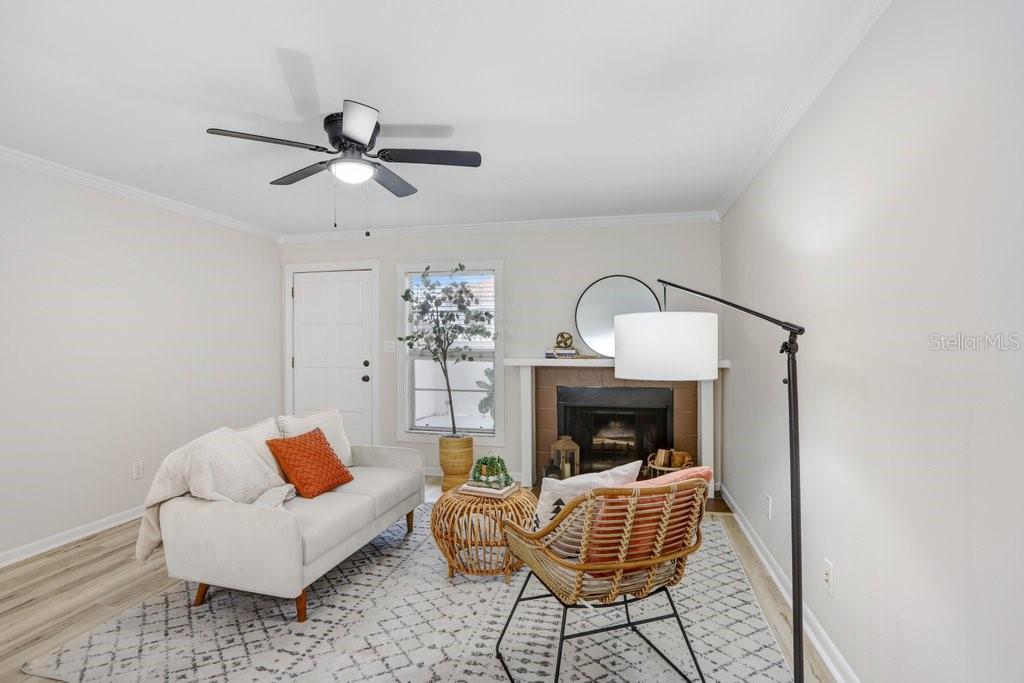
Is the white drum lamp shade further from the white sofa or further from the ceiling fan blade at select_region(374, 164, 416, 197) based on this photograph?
the white sofa

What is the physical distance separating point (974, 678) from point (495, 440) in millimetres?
3834

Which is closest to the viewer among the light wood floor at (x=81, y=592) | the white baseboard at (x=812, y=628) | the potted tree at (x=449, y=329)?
the white baseboard at (x=812, y=628)

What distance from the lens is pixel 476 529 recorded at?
278 centimetres

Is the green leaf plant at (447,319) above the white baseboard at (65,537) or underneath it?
above

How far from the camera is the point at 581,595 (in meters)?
1.88

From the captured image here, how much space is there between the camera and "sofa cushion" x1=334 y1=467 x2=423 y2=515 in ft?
9.99

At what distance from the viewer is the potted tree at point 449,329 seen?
4.56 metres

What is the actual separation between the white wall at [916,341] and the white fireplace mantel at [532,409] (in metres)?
1.91

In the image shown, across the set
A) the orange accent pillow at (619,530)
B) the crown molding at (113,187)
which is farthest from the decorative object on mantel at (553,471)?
the crown molding at (113,187)

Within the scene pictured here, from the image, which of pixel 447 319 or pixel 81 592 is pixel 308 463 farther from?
pixel 447 319

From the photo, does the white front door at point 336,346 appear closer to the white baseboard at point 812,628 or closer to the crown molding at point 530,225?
the crown molding at point 530,225

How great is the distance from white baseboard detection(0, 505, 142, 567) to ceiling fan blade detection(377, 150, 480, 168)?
3.19m

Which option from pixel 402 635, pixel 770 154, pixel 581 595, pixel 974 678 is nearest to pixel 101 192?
pixel 402 635

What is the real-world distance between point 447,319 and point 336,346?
1.39m
